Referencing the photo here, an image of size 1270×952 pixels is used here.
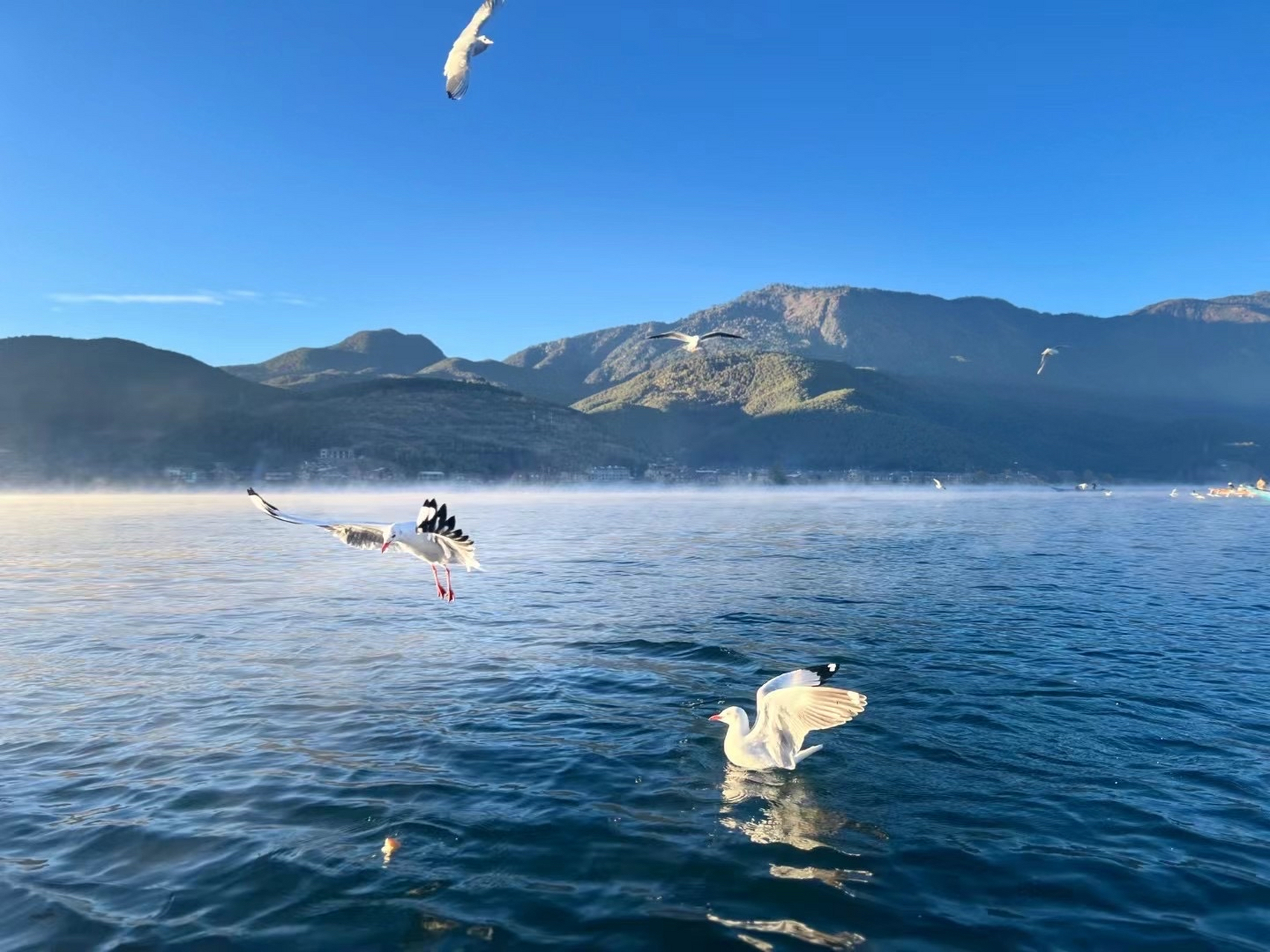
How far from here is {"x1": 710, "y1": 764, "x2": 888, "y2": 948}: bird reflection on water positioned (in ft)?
25.4

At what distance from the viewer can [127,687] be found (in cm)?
1555

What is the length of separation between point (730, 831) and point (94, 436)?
17080 cm

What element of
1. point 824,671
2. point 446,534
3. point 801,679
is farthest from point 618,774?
point 446,534

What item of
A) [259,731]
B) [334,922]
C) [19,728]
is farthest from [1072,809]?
[19,728]

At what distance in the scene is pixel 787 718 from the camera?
11.2m

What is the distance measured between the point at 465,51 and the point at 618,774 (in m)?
19.2

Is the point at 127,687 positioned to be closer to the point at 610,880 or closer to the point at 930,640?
the point at 610,880

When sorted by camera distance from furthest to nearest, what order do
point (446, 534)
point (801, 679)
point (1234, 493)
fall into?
point (1234, 493), point (446, 534), point (801, 679)

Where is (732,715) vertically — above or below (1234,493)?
below

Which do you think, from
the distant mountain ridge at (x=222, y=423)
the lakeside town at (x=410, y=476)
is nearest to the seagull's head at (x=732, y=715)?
the lakeside town at (x=410, y=476)

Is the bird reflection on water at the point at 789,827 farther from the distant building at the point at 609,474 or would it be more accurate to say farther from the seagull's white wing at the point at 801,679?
the distant building at the point at 609,474

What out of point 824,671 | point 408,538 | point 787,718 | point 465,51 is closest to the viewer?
point 824,671

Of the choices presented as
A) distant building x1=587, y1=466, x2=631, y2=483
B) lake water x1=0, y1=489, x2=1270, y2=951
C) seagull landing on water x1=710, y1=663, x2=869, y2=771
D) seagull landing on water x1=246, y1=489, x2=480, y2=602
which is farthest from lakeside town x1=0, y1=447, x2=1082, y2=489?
seagull landing on water x1=710, y1=663, x2=869, y2=771

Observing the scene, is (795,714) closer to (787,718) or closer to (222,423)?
(787,718)
